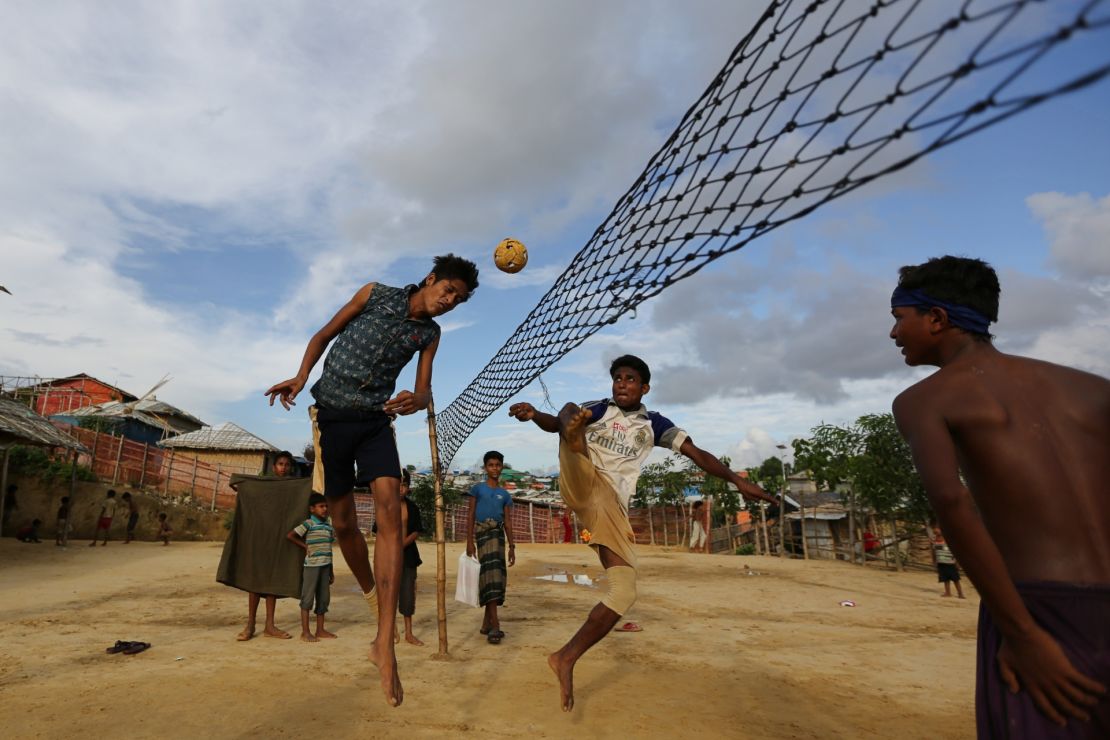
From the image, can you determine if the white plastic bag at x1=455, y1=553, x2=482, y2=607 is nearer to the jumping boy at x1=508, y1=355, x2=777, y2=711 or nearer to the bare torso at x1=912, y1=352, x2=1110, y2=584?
the jumping boy at x1=508, y1=355, x2=777, y2=711

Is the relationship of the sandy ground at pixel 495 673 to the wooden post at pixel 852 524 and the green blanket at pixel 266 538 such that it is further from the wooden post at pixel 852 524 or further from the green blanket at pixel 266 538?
the wooden post at pixel 852 524

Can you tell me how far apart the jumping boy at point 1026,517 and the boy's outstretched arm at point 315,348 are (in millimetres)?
2795

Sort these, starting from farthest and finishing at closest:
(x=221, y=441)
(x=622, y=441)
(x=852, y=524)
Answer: (x=221, y=441) < (x=852, y=524) < (x=622, y=441)

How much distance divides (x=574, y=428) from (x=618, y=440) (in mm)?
563

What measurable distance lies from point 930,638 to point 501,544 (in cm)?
474

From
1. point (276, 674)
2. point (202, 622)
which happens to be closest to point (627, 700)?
point (276, 674)

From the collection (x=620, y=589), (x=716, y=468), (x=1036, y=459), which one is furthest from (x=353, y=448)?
(x=1036, y=459)

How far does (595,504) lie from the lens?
13.5ft

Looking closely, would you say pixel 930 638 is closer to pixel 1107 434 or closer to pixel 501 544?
pixel 501 544

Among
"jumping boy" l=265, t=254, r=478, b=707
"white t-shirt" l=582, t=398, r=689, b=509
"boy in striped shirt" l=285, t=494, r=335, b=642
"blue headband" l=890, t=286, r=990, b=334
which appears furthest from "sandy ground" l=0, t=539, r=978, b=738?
"blue headband" l=890, t=286, r=990, b=334

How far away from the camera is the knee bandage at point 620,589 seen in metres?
3.82

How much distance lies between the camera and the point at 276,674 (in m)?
4.88

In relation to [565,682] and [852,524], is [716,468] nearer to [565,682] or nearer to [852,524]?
[565,682]

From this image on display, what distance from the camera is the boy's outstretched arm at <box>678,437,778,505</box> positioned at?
11.9 ft
